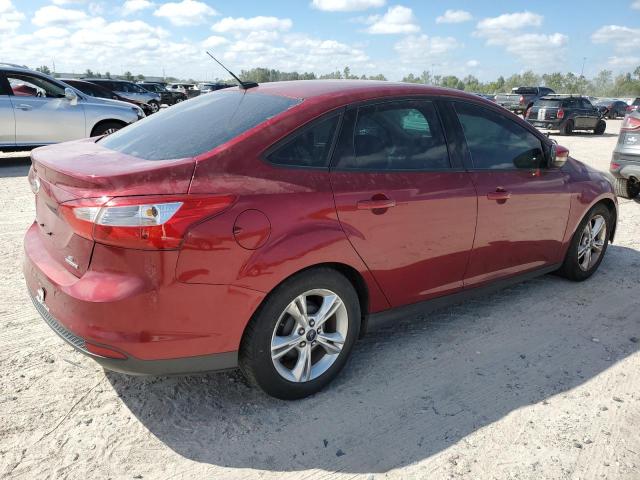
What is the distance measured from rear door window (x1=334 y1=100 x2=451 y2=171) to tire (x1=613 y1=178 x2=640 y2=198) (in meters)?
6.15

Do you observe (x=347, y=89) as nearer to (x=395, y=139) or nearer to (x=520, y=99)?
(x=395, y=139)

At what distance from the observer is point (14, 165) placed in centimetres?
1012

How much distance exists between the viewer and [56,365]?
124 inches

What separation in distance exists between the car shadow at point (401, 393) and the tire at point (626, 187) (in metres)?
4.78

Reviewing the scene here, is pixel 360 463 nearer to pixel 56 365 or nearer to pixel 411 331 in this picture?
pixel 411 331

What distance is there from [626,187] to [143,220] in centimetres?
817

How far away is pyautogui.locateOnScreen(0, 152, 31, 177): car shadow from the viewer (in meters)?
9.15

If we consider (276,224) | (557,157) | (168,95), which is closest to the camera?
(276,224)

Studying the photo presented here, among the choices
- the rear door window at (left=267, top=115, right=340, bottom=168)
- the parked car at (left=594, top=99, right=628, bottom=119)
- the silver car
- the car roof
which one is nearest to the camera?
the rear door window at (left=267, top=115, right=340, bottom=168)

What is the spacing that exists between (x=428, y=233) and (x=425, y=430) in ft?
3.81

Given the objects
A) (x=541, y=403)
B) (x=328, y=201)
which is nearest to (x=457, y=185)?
(x=328, y=201)

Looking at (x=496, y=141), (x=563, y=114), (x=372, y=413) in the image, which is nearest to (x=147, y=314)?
(x=372, y=413)

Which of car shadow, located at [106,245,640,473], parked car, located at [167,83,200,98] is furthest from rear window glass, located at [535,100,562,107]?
car shadow, located at [106,245,640,473]

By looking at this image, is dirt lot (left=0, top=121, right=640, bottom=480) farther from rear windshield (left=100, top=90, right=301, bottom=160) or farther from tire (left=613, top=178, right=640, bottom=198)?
tire (left=613, top=178, right=640, bottom=198)
